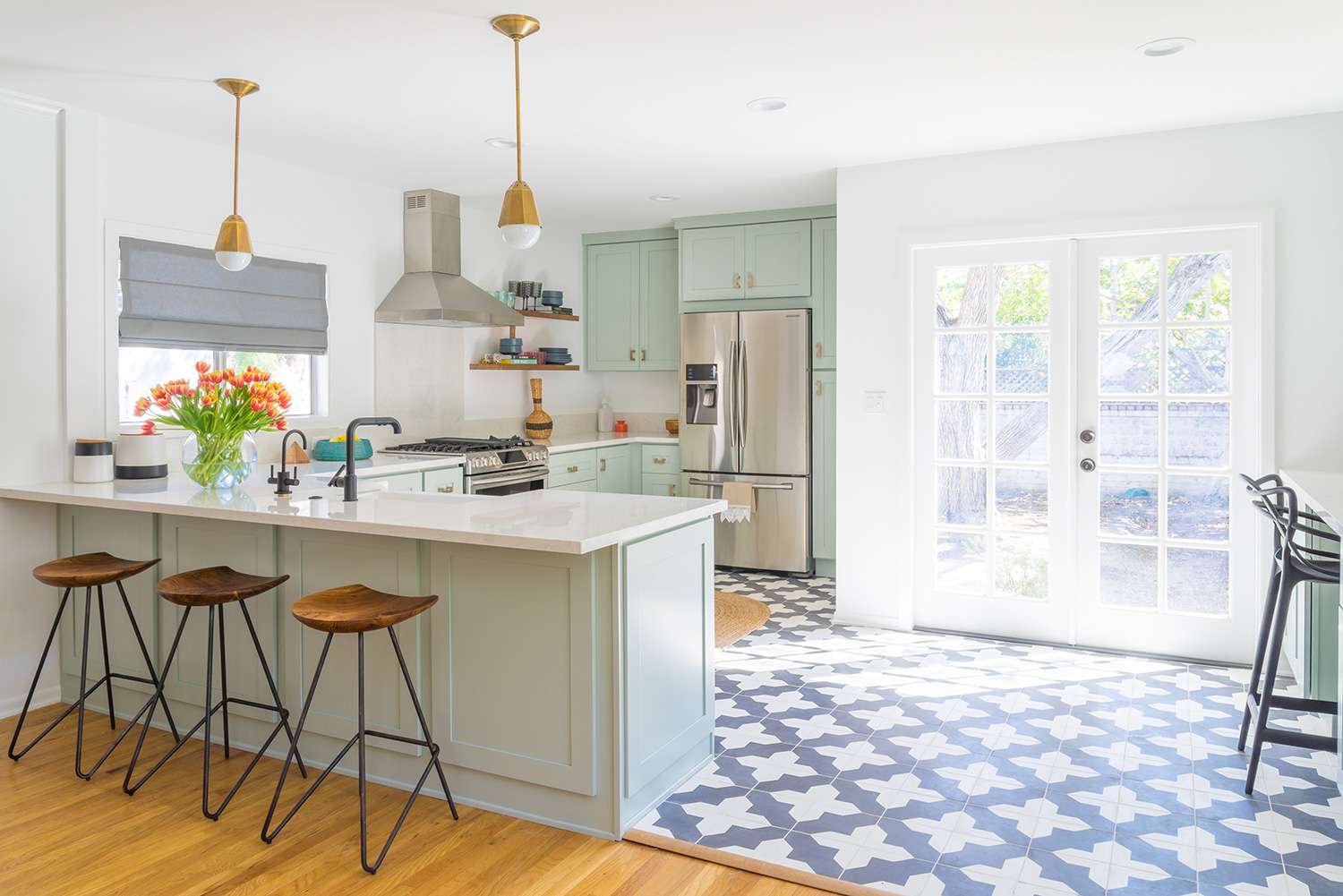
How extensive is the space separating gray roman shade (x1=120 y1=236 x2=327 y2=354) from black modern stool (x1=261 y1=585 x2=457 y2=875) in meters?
2.05

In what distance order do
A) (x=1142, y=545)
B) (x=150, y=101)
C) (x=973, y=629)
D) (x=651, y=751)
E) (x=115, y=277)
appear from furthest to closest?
(x=973, y=629) → (x=1142, y=545) → (x=115, y=277) → (x=150, y=101) → (x=651, y=751)

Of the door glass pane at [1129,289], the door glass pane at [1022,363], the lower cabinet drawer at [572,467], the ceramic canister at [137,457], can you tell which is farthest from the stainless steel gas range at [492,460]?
the door glass pane at [1129,289]

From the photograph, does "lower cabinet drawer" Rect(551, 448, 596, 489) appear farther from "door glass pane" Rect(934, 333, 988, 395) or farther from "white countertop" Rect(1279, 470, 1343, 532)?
"white countertop" Rect(1279, 470, 1343, 532)

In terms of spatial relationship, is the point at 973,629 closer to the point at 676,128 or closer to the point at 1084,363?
the point at 1084,363

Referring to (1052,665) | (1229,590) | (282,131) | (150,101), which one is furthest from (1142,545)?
(150,101)

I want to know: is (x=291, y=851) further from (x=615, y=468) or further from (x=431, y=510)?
(x=615, y=468)

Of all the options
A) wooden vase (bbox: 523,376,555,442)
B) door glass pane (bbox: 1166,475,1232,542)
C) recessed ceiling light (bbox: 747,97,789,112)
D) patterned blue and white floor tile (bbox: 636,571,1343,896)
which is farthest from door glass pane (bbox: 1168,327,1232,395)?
wooden vase (bbox: 523,376,555,442)

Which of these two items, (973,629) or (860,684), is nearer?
(860,684)

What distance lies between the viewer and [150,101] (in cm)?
361

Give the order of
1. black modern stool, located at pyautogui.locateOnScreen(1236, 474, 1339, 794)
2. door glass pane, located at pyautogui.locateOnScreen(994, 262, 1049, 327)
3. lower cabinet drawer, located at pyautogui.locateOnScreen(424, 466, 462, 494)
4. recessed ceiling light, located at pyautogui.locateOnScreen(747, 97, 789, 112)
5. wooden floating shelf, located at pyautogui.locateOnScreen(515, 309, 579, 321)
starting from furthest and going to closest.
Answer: wooden floating shelf, located at pyautogui.locateOnScreen(515, 309, 579, 321) < lower cabinet drawer, located at pyautogui.locateOnScreen(424, 466, 462, 494) < door glass pane, located at pyautogui.locateOnScreen(994, 262, 1049, 327) < recessed ceiling light, located at pyautogui.locateOnScreen(747, 97, 789, 112) < black modern stool, located at pyautogui.locateOnScreen(1236, 474, 1339, 794)

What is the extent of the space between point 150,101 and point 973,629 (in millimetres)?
4322

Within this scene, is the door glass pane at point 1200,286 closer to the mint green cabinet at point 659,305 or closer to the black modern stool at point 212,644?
the mint green cabinet at point 659,305

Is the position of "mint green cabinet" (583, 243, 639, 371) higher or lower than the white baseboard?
higher

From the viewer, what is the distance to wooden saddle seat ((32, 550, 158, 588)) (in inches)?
120
